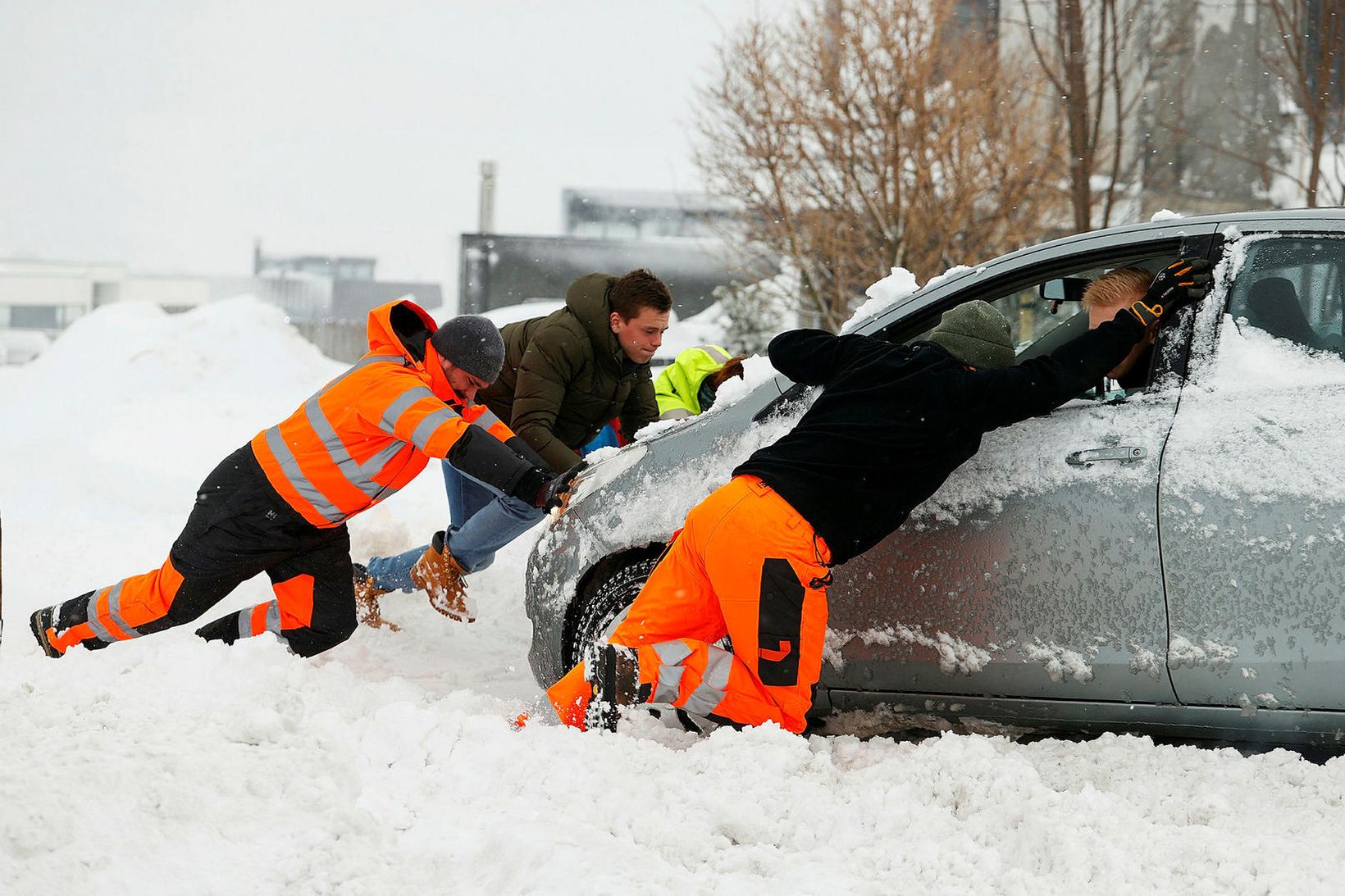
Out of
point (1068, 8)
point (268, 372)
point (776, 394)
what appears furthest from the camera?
point (268, 372)

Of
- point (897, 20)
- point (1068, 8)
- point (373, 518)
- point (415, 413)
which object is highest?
point (897, 20)

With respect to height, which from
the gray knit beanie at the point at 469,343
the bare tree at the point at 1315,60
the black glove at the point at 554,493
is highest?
the bare tree at the point at 1315,60

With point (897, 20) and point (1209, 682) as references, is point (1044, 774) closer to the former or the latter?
point (1209, 682)

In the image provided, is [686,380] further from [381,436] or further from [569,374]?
[381,436]

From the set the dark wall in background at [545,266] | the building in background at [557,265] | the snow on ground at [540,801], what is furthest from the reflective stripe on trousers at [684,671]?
the dark wall in background at [545,266]

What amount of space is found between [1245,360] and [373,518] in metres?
5.99

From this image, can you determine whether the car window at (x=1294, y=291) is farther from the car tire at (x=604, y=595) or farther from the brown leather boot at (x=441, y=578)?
the brown leather boot at (x=441, y=578)

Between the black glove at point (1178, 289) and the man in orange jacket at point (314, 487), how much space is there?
6.42ft

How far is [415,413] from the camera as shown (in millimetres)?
3900

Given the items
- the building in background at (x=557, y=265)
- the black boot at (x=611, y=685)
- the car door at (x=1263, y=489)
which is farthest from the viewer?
the building in background at (x=557, y=265)

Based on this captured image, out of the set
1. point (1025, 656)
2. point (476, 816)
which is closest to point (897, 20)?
point (1025, 656)

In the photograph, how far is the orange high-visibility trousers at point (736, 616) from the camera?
316 centimetres

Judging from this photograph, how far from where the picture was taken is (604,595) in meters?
3.88

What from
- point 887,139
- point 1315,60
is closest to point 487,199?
point 887,139
